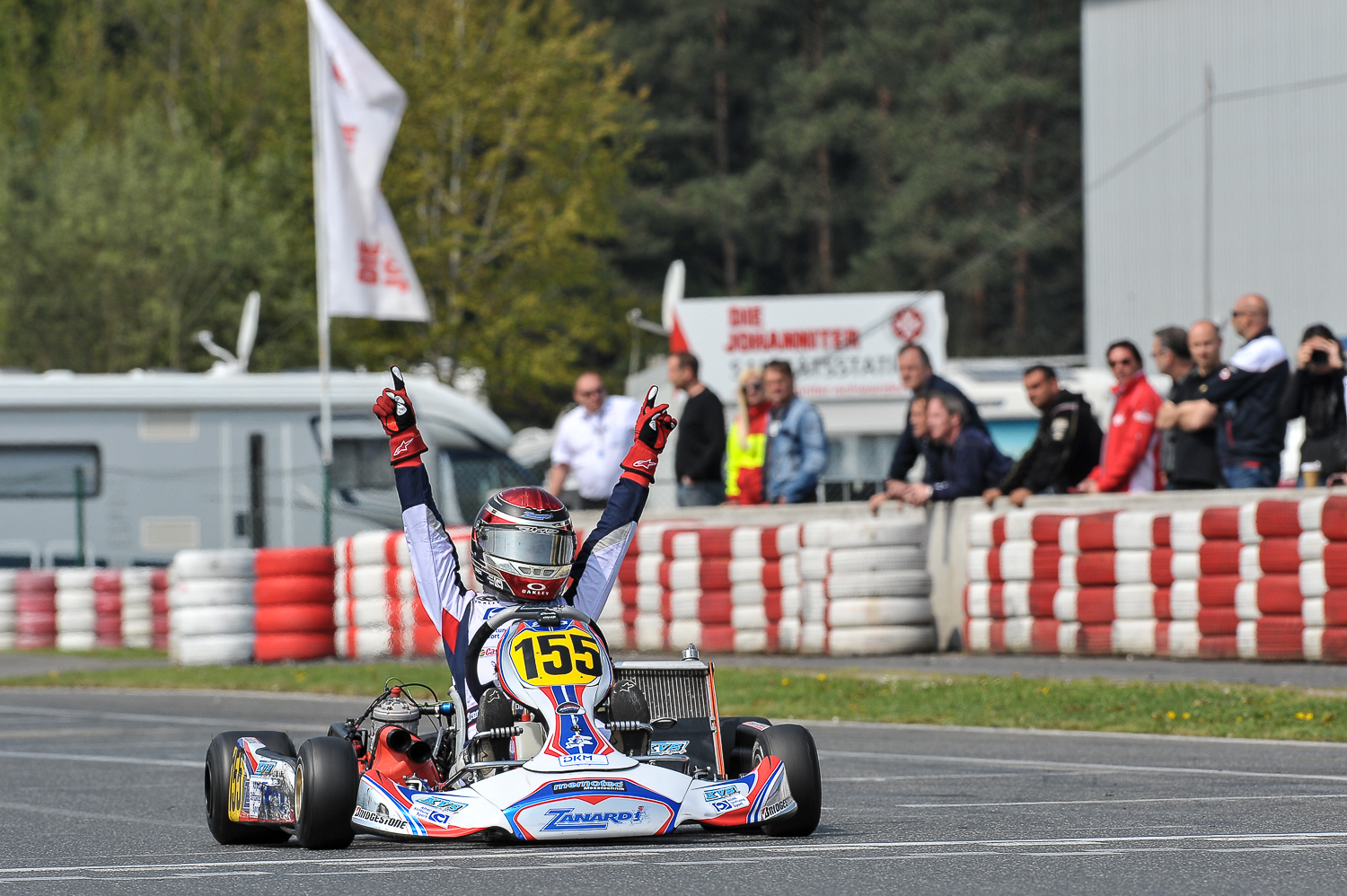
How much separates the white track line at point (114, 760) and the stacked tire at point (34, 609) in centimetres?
1002

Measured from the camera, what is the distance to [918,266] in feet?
192

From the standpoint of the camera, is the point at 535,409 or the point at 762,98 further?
the point at 762,98

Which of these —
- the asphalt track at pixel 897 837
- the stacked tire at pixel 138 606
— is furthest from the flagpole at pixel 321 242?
the asphalt track at pixel 897 837

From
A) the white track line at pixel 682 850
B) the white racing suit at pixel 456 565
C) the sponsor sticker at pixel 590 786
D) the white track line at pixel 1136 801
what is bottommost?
the white track line at pixel 1136 801

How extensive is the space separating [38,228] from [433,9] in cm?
833

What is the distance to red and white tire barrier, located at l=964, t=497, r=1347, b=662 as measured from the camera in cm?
1271

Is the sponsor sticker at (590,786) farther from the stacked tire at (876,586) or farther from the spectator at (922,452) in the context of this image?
the spectator at (922,452)

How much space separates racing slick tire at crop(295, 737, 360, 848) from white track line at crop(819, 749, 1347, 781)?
358 centimetres

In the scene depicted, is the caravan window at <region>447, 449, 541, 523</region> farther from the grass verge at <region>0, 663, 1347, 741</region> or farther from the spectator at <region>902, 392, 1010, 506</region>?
the spectator at <region>902, 392, 1010, 506</region>

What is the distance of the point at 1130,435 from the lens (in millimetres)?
14172

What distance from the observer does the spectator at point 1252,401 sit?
13.1 metres

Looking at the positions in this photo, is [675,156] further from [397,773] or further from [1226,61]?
[397,773]

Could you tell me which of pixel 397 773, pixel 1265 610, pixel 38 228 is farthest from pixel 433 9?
pixel 397 773

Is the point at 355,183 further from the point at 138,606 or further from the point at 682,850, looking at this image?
the point at 682,850
